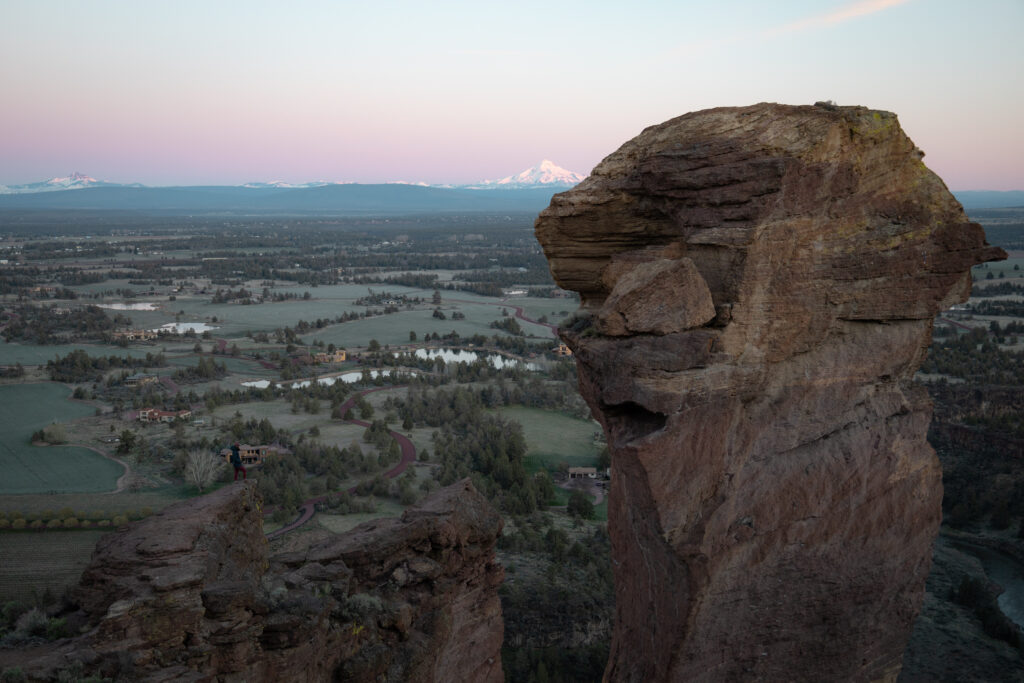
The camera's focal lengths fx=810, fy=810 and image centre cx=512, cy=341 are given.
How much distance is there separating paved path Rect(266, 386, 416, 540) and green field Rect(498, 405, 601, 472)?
7.00 m

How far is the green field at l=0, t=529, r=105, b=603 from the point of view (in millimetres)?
27750

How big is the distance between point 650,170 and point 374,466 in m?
34.8

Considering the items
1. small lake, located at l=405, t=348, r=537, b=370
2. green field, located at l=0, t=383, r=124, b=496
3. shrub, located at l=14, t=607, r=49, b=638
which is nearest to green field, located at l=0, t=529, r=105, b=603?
green field, located at l=0, t=383, r=124, b=496

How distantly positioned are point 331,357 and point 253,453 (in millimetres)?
34372

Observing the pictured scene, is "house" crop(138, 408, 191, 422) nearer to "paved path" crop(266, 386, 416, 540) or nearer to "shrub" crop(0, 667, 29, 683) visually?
"paved path" crop(266, 386, 416, 540)

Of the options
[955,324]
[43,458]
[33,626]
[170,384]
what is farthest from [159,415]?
[955,324]

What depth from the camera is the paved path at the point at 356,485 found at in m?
35.4

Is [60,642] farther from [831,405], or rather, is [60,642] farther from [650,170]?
[831,405]

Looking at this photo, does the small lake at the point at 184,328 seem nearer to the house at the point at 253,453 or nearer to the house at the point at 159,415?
the house at the point at 159,415

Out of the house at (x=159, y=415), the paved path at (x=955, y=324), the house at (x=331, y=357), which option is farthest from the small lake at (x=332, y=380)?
the paved path at (x=955, y=324)

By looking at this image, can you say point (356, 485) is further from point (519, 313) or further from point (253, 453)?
point (519, 313)

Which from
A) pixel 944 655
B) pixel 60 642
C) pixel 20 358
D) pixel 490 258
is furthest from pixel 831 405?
pixel 490 258

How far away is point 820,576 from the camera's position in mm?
11688

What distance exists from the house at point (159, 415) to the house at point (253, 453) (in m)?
10.1
